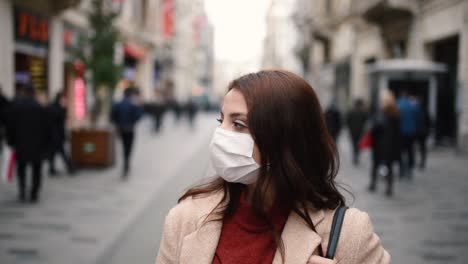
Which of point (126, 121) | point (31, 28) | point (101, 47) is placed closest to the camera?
point (126, 121)

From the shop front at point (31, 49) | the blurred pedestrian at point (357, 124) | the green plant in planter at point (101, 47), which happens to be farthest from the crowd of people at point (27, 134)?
the shop front at point (31, 49)

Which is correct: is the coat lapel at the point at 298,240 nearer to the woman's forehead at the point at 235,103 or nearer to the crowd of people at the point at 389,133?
the woman's forehead at the point at 235,103

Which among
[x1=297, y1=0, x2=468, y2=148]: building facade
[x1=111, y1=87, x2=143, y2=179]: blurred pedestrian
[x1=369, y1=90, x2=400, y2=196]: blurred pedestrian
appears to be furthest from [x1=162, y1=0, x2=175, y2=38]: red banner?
[x1=369, y1=90, x2=400, y2=196]: blurred pedestrian

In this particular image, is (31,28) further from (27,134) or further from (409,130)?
(409,130)

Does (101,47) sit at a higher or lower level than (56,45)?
→ lower

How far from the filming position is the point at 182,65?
74.9 m

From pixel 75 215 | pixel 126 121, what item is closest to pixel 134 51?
pixel 126 121

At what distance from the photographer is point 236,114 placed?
1777mm

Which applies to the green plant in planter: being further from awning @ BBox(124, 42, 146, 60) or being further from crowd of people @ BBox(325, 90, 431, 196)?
awning @ BBox(124, 42, 146, 60)

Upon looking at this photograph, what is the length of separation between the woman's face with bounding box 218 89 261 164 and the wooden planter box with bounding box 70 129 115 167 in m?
11.1

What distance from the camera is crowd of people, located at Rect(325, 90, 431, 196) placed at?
9359mm

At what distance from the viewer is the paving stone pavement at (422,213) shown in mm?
5715

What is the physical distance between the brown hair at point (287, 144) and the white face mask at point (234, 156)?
0.12 ft

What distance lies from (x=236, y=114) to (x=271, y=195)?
0.94ft
